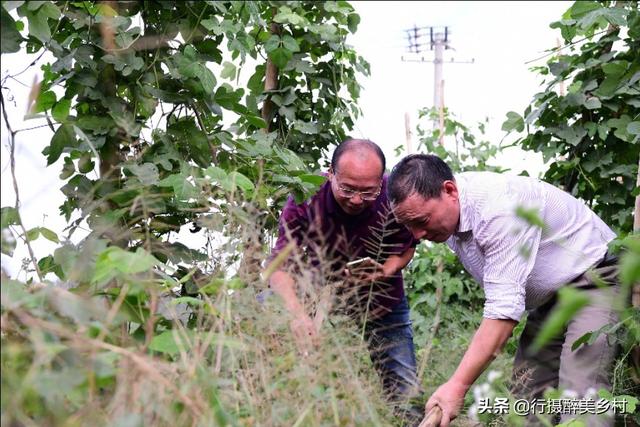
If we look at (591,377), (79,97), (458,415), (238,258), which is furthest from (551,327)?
(591,377)

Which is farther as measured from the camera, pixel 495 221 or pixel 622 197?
pixel 622 197

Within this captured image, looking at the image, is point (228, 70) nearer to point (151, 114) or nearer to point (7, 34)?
point (151, 114)

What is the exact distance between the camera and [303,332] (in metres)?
1.62

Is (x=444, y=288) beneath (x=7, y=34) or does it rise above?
beneath

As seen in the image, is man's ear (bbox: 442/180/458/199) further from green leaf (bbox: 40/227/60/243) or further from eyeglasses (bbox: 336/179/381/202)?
green leaf (bbox: 40/227/60/243)

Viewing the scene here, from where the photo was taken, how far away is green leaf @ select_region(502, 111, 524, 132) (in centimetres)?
432

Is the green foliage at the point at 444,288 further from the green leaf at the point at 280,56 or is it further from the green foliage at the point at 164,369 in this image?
the green foliage at the point at 164,369

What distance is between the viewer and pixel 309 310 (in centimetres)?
179

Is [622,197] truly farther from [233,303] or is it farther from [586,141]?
[233,303]

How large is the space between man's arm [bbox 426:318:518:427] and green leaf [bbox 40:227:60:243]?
115 cm

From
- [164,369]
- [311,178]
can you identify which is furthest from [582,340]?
[164,369]

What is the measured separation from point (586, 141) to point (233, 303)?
2889 millimetres

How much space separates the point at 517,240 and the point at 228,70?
2.30m

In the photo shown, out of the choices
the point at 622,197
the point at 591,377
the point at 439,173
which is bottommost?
the point at 591,377
